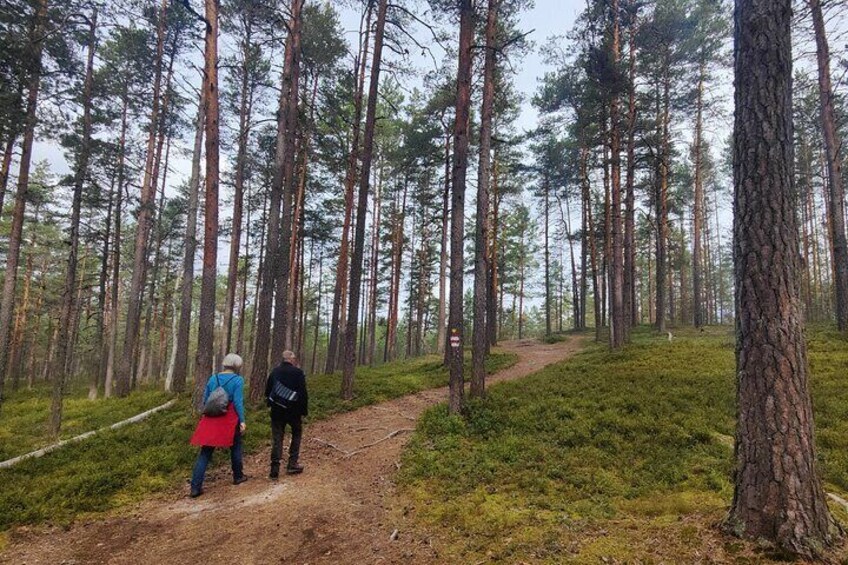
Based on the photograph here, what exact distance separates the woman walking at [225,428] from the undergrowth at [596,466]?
2.55 m

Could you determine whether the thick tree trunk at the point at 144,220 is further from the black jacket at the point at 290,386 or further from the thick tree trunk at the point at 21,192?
the black jacket at the point at 290,386

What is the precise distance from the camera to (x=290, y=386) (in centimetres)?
659

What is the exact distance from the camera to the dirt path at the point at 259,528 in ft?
13.5

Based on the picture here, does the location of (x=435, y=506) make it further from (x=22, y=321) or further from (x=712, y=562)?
(x=22, y=321)

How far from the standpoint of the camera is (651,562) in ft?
10.5

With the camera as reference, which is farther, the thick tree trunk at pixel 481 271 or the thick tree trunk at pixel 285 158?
the thick tree trunk at pixel 285 158

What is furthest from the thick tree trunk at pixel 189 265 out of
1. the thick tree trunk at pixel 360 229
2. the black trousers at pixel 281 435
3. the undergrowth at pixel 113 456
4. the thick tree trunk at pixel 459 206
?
the thick tree trunk at pixel 459 206

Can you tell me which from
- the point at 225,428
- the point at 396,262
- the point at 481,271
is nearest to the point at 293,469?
the point at 225,428

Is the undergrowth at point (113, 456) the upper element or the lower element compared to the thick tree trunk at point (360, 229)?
lower

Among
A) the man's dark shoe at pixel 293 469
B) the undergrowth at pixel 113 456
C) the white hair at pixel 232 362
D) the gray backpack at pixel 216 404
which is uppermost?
the white hair at pixel 232 362

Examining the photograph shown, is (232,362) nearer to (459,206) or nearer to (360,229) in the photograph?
(459,206)

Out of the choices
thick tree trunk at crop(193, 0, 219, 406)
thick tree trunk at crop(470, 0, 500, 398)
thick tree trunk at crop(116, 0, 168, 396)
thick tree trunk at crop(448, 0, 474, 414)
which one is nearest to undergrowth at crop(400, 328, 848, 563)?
thick tree trunk at crop(470, 0, 500, 398)

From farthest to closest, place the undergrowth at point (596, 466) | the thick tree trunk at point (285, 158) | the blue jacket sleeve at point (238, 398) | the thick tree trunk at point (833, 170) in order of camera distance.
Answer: the thick tree trunk at point (833, 170) < the thick tree trunk at point (285, 158) < the blue jacket sleeve at point (238, 398) < the undergrowth at point (596, 466)

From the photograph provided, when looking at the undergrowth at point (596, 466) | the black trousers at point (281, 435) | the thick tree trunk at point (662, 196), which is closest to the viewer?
the undergrowth at point (596, 466)
